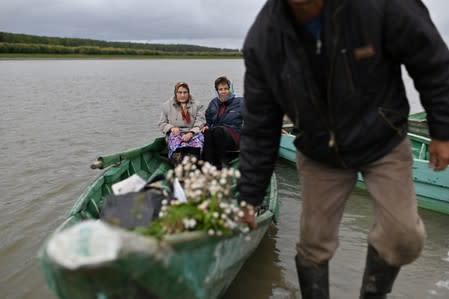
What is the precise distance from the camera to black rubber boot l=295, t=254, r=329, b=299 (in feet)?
9.82

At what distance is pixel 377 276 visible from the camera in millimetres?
2906

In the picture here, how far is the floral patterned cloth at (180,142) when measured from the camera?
6.16 meters

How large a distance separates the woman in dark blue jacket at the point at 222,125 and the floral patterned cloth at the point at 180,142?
0.53 ft

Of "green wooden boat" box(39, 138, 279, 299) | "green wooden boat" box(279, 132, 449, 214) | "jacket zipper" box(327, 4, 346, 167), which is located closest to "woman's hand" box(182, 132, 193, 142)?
"green wooden boat" box(279, 132, 449, 214)

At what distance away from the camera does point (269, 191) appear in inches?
200

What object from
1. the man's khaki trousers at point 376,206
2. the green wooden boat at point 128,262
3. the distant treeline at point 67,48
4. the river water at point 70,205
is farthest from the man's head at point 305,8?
the distant treeline at point 67,48

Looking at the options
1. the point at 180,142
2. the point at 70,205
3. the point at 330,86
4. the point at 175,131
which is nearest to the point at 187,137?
the point at 180,142

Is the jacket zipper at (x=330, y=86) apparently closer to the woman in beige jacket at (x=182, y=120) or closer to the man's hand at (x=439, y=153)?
the man's hand at (x=439, y=153)

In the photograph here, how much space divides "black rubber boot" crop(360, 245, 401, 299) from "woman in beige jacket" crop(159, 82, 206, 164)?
355 cm

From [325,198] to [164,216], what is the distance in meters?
1.02

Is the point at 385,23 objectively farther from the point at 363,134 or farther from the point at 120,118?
the point at 120,118

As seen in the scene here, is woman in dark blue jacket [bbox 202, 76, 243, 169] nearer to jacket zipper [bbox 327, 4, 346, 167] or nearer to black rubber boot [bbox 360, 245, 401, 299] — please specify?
black rubber boot [bbox 360, 245, 401, 299]

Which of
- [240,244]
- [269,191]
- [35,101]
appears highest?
[240,244]

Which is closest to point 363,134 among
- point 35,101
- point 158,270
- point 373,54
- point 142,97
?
point 373,54
